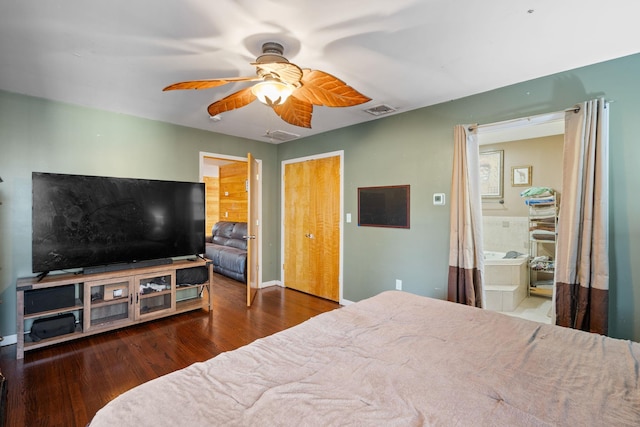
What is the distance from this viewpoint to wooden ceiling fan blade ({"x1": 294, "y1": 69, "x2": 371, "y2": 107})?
1744 millimetres

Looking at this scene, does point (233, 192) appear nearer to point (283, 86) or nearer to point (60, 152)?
point (60, 152)

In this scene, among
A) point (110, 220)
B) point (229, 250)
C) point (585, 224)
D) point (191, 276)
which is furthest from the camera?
point (229, 250)

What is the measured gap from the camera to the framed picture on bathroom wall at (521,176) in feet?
14.8

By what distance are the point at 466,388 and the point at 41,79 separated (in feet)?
12.2

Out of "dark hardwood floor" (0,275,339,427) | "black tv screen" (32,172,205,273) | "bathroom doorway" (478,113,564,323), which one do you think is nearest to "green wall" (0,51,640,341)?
"black tv screen" (32,172,205,273)

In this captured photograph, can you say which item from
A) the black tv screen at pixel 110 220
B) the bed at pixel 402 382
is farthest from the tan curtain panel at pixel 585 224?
the black tv screen at pixel 110 220

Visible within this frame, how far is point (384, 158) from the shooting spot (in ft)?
11.8

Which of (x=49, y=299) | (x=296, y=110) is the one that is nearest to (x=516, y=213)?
(x=296, y=110)

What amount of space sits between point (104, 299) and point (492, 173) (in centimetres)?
567

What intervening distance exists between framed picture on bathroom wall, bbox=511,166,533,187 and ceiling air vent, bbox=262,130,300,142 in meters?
3.49

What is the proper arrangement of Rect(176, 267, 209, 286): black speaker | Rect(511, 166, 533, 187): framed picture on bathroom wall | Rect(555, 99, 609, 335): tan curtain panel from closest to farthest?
Rect(555, 99, 609, 335): tan curtain panel
Rect(176, 267, 209, 286): black speaker
Rect(511, 166, 533, 187): framed picture on bathroom wall

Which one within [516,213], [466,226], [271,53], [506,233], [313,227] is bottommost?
[506,233]

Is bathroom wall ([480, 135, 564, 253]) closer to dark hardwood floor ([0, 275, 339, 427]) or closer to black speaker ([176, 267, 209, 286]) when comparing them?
dark hardwood floor ([0, 275, 339, 427])

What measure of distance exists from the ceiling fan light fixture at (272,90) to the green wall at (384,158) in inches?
75.9
